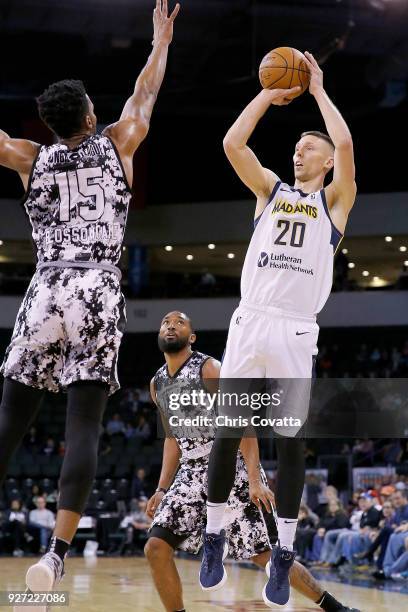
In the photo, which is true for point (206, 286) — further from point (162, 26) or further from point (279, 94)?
point (162, 26)

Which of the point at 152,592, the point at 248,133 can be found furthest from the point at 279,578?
the point at 152,592

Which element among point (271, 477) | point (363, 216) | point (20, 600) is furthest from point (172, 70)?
point (20, 600)

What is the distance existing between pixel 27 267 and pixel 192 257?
592 centimetres

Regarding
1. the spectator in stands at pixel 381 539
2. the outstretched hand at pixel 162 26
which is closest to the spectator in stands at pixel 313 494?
the spectator in stands at pixel 381 539

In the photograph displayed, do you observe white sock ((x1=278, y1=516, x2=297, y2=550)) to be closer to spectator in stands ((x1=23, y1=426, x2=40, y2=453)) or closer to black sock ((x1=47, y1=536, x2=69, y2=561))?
black sock ((x1=47, y1=536, x2=69, y2=561))

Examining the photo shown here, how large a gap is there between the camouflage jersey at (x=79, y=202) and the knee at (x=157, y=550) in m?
2.96

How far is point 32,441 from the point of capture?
2544 centimetres

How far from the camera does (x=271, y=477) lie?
19.5 m

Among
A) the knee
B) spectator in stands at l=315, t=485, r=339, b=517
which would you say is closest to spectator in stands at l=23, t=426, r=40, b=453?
spectator in stands at l=315, t=485, r=339, b=517

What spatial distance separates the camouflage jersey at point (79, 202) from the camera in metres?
4.54

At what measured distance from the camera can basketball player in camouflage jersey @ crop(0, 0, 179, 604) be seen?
14.3ft

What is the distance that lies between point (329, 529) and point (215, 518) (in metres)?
10.8

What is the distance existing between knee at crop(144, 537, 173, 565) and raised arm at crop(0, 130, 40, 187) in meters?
3.22

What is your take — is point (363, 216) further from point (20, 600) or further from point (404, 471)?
point (20, 600)
